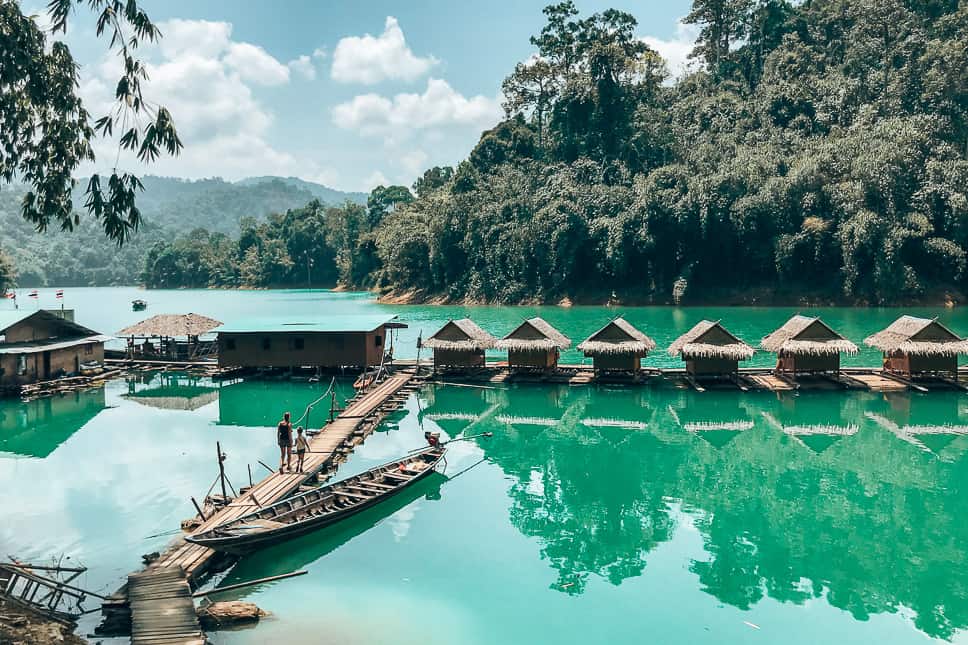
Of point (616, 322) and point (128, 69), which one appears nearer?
point (128, 69)

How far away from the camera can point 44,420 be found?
23.3 meters

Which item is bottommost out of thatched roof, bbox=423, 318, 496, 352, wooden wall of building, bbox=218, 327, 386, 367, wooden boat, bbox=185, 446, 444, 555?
wooden boat, bbox=185, 446, 444, 555

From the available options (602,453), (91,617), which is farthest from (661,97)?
(91,617)

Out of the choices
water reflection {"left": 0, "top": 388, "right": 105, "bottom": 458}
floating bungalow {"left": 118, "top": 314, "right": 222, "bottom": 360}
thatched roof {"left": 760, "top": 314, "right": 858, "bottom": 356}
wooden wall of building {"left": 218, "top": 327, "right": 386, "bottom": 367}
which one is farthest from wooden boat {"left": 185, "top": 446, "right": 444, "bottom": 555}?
floating bungalow {"left": 118, "top": 314, "right": 222, "bottom": 360}

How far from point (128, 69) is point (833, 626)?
42.0 feet

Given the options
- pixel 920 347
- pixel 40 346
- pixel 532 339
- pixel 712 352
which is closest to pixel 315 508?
pixel 532 339

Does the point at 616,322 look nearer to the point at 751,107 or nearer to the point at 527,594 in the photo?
the point at 527,594

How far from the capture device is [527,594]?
11328 millimetres

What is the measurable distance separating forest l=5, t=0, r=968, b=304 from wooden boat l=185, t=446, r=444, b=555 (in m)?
42.4

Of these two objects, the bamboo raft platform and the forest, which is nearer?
the bamboo raft platform

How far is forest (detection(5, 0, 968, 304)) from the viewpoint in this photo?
48.9m

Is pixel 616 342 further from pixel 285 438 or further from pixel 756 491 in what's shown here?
pixel 285 438

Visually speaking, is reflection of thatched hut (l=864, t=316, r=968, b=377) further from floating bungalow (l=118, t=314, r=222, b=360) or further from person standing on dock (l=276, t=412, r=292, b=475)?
floating bungalow (l=118, t=314, r=222, b=360)

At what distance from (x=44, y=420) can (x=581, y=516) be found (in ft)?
60.8
